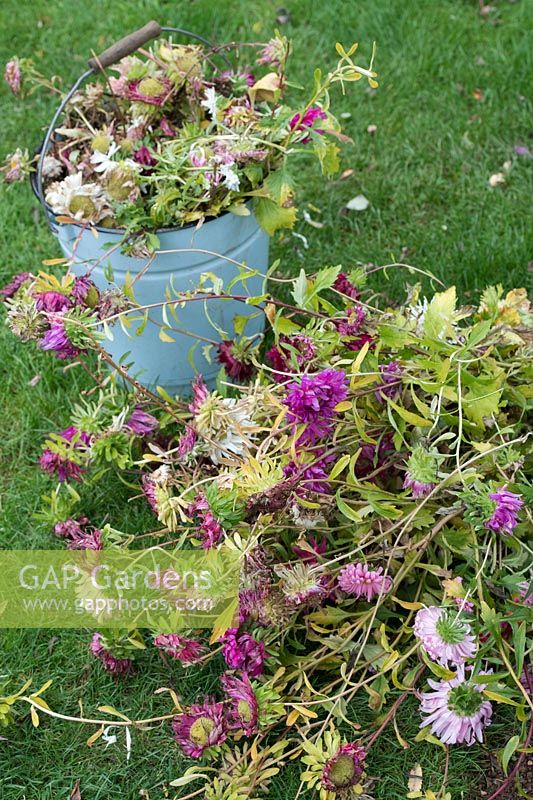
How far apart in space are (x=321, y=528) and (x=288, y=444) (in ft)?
0.51

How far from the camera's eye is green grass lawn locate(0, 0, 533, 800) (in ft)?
4.89

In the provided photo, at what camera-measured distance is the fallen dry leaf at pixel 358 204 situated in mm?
2555

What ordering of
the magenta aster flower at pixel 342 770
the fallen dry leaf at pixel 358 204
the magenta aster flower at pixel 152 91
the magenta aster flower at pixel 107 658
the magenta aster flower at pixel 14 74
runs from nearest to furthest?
1. the magenta aster flower at pixel 342 770
2. the magenta aster flower at pixel 107 658
3. the magenta aster flower at pixel 152 91
4. the magenta aster flower at pixel 14 74
5. the fallen dry leaf at pixel 358 204

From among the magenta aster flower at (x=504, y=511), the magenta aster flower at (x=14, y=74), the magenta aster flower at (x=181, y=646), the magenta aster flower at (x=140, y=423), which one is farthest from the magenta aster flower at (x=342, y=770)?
the magenta aster flower at (x=14, y=74)

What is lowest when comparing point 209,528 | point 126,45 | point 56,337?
point 209,528

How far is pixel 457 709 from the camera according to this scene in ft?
4.33

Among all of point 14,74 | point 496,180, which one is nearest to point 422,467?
point 14,74

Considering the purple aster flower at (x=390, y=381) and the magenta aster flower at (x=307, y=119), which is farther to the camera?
the magenta aster flower at (x=307, y=119)

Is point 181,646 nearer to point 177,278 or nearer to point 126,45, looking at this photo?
point 177,278

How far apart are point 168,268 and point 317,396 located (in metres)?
0.56

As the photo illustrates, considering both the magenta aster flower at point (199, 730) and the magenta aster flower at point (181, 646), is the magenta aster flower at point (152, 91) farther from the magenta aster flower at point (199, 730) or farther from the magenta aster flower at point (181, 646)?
the magenta aster flower at point (199, 730)

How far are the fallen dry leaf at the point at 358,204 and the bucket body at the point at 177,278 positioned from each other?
0.62 m

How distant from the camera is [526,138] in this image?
8.91 feet

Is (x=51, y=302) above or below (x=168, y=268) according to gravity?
above
